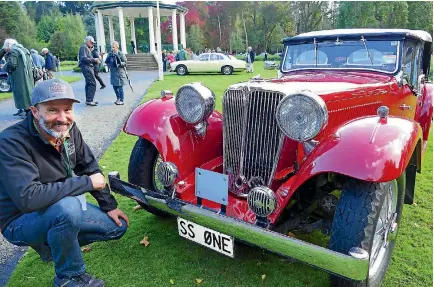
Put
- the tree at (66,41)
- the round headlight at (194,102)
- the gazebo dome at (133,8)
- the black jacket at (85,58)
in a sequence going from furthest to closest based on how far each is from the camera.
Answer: the tree at (66,41) → the gazebo dome at (133,8) → the black jacket at (85,58) → the round headlight at (194,102)

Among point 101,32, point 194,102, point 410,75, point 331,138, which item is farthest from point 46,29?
point 331,138

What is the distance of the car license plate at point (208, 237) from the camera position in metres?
2.36

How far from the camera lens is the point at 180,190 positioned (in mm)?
2895

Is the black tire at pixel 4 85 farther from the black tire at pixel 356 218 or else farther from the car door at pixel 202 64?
the black tire at pixel 356 218

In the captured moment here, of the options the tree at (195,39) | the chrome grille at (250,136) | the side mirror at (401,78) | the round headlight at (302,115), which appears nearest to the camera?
the round headlight at (302,115)

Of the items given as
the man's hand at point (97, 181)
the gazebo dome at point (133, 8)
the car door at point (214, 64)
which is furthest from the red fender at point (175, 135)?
the gazebo dome at point (133, 8)

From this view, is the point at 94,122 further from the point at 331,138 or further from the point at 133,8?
the point at 133,8

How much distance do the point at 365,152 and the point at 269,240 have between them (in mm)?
763

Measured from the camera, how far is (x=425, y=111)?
15.6 feet

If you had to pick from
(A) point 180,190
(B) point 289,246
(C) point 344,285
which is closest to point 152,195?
(A) point 180,190

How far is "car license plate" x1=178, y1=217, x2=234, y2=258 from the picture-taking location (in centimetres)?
236

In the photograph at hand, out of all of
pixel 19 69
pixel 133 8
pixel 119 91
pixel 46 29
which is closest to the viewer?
pixel 19 69

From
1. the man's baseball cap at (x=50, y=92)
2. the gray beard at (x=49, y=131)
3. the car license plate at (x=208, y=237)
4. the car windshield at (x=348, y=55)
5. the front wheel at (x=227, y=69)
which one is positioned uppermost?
the car windshield at (x=348, y=55)

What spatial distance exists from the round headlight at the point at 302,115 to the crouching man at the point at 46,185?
1.30 m
